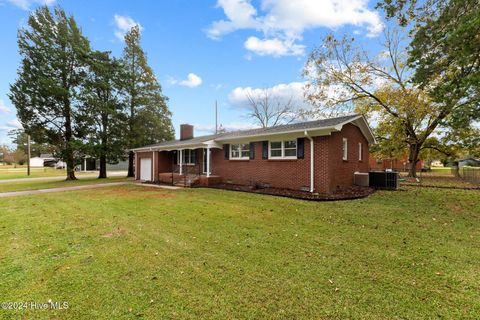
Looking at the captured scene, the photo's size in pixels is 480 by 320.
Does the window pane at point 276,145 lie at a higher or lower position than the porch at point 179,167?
higher

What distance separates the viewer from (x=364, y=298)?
2742mm

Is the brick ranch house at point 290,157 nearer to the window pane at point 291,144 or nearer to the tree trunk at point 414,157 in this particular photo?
the window pane at point 291,144

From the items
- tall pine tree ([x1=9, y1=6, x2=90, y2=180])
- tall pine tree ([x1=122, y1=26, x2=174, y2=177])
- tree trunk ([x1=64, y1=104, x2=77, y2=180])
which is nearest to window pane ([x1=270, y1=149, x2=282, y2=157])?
tall pine tree ([x1=122, y1=26, x2=174, y2=177])

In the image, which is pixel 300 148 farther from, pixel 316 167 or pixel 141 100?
pixel 141 100

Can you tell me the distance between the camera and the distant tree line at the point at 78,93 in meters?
18.9

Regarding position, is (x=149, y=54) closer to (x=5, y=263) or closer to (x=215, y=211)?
(x=215, y=211)

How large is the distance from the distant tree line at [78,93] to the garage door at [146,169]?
3730mm

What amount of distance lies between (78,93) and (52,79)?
6.41 ft

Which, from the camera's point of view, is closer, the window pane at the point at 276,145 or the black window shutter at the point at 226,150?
the window pane at the point at 276,145

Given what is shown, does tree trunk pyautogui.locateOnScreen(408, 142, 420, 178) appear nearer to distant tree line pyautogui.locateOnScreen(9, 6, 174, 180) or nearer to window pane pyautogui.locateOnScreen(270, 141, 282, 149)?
window pane pyautogui.locateOnScreen(270, 141, 282, 149)

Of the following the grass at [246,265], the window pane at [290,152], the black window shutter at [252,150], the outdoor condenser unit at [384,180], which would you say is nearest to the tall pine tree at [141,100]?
the black window shutter at [252,150]

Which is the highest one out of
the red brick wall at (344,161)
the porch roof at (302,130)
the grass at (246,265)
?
the porch roof at (302,130)

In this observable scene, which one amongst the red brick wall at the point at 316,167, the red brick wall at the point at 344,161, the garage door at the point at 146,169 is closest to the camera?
the red brick wall at the point at 316,167

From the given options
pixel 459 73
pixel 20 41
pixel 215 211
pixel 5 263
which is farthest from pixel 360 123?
pixel 20 41
